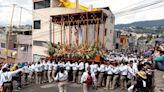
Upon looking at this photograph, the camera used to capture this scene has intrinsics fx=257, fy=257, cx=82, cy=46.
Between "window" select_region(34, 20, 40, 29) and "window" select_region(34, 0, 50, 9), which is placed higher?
"window" select_region(34, 0, 50, 9)

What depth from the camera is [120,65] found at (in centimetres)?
1397

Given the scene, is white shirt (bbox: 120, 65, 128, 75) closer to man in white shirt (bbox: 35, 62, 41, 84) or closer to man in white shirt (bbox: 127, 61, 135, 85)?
man in white shirt (bbox: 127, 61, 135, 85)

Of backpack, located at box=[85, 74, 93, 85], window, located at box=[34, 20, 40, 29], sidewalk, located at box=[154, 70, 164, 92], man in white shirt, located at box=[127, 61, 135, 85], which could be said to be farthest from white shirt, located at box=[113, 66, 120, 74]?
window, located at box=[34, 20, 40, 29]

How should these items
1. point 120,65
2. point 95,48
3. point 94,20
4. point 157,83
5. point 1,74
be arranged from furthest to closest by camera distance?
point 94,20
point 95,48
point 120,65
point 1,74
point 157,83

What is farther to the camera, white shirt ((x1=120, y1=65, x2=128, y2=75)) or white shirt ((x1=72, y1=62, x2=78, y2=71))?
white shirt ((x1=72, y1=62, x2=78, y2=71))

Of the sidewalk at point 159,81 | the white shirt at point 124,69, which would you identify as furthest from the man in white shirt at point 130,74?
the sidewalk at point 159,81

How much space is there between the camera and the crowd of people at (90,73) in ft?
32.6

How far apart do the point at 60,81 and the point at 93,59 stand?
14.3 feet

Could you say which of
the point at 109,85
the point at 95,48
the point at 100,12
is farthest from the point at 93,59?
the point at 100,12

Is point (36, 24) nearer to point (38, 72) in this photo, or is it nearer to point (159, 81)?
point (38, 72)

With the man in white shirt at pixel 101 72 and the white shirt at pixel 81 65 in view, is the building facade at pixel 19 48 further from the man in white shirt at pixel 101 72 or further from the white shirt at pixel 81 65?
the man in white shirt at pixel 101 72

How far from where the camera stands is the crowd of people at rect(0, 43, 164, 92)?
392 inches

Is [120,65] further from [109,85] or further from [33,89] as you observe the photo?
[33,89]

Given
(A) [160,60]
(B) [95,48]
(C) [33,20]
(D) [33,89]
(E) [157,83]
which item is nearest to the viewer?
(E) [157,83]
